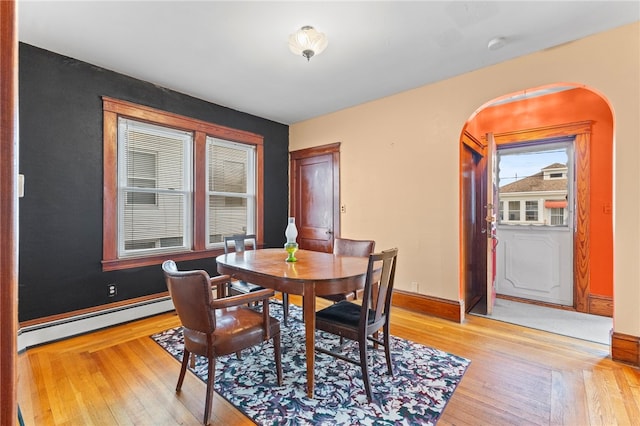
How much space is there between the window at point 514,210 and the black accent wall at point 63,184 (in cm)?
479

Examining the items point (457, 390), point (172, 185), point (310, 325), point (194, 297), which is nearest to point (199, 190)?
point (172, 185)

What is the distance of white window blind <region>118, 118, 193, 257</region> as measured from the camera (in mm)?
3293

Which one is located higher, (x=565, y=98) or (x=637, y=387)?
(x=565, y=98)

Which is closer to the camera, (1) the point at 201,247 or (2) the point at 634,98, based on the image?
(2) the point at 634,98

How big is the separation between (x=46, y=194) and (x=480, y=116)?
5.01 m

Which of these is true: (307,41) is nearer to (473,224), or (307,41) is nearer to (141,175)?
(141,175)

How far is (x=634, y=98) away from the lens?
2.34 m

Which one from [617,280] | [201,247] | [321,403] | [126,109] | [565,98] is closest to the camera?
[321,403]

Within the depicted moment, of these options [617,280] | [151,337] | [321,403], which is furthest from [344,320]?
[617,280]

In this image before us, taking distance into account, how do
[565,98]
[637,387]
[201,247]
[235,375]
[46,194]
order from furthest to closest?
[201,247]
[565,98]
[46,194]
[235,375]
[637,387]

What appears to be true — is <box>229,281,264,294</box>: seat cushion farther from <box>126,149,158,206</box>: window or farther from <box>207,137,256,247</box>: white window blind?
<box>126,149,158,206</box>: window

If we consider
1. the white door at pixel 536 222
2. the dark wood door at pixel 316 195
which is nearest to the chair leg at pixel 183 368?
the dark wood door at pixel 316 195

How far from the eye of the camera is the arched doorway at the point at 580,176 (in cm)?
339

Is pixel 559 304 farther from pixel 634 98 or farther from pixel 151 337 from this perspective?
pixel 151 337
